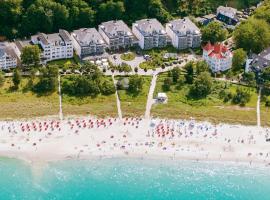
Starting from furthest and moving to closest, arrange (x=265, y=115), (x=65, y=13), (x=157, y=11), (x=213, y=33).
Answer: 1. (x=157, y=11)
2. (x=65, y=13)
3. (x=213, y=33)
4. (x=265, y=115)

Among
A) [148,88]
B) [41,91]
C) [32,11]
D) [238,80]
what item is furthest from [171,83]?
[32,11]

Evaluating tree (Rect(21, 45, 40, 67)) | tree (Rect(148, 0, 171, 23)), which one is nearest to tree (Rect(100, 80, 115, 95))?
tree (Rect(21, 45, 40, 67))

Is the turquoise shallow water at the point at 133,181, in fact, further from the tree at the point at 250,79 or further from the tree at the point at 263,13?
the tree at the point at 263,13

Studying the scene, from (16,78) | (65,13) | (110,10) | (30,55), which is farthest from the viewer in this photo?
(110,10)

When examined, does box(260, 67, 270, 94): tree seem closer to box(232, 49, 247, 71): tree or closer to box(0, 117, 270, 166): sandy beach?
box(232, 49, 247, 71): tree

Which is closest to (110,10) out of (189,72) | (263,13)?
(189,72)

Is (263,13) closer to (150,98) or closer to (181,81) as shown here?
(181,81)

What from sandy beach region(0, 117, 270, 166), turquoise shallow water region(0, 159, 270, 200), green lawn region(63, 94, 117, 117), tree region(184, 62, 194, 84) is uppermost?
tree region(184, 62, 194, 84)
